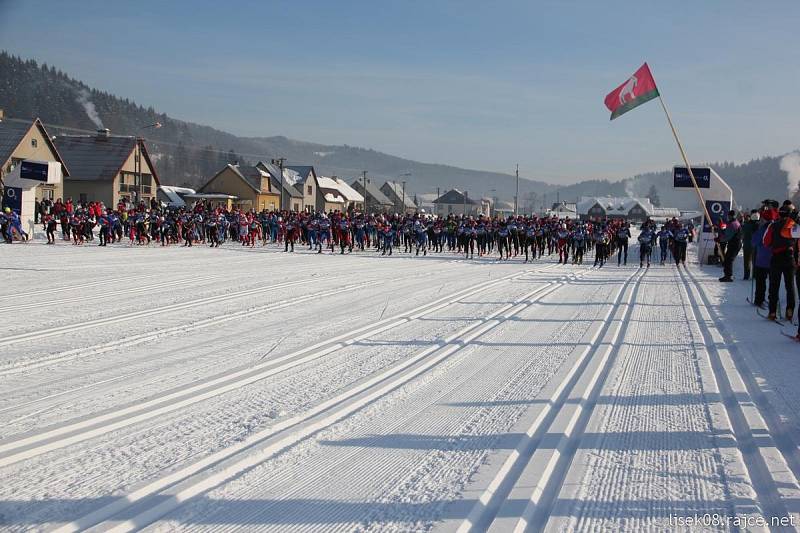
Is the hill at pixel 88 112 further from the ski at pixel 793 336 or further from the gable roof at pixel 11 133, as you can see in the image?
the ski at pixel 793 336

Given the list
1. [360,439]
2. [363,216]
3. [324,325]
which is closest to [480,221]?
[363,216]

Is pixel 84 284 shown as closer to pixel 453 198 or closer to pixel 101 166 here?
pixel 101 166

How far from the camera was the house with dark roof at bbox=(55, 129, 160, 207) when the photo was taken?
64.2m

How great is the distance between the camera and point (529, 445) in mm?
5289

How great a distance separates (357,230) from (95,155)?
136 ft

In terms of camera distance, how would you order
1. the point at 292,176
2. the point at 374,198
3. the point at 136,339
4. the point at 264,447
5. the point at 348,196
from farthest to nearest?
the point at 374,198
the point at 348,196
the point at 292,176
the point at 136,339
the point at 264,447

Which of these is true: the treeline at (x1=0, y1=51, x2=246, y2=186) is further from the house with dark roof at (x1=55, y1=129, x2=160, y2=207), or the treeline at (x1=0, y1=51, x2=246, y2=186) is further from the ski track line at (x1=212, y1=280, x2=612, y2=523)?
the ski track line at (x1=212, y1=280, x2=612, y2=523)

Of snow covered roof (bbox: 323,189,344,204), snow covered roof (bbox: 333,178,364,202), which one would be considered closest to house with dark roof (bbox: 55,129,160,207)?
snow covered roof (bbox: 323,189,344,204)

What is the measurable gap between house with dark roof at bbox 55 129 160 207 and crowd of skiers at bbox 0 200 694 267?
3073 centimetres

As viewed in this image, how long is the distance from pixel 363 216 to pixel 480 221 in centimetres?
Answer: 553

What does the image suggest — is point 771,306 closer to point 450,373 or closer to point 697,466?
point 450,373

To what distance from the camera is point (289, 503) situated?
422cm

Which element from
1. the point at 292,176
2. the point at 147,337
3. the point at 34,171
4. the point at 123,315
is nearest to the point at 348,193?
Result: the point at 292,176

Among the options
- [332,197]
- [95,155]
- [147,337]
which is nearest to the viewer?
[147,337]
